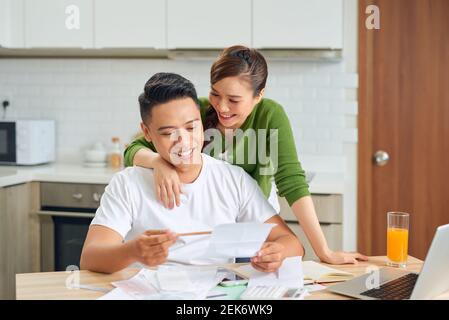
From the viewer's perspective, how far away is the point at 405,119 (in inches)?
139

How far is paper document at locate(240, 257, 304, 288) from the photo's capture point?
147 cm

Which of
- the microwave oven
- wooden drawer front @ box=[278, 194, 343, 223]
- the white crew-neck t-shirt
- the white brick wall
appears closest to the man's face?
the white crew-neck t-shirt

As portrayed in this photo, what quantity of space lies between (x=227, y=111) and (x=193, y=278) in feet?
1.86

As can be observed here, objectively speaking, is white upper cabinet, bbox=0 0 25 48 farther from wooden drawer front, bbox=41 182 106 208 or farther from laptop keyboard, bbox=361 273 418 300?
laptop keyboard, bbox=361 273 418 300

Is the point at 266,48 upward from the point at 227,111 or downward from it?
upward

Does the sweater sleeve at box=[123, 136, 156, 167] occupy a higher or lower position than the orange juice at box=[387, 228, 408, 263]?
higher

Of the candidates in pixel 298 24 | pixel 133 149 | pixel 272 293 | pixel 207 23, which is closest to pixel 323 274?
pixel 272 293

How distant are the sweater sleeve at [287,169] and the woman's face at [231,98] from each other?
18 cm

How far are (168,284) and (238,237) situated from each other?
0.77 ft

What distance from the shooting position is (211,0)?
11.0 ft

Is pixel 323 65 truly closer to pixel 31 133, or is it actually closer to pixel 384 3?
pixel 384 3

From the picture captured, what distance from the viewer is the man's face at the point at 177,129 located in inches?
68.0

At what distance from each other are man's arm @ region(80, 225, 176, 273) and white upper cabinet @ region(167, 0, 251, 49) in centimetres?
189
